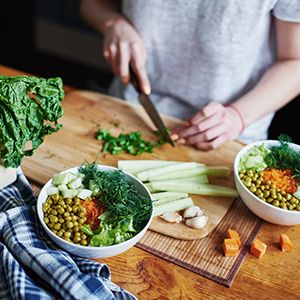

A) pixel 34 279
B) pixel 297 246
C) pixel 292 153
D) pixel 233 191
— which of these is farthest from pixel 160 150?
pixel 34 279

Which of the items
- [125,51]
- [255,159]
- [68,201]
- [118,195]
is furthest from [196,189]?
[125,51]

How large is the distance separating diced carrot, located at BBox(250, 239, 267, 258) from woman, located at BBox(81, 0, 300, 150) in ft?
1.47

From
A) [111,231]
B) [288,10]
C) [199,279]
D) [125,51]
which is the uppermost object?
[288,10]

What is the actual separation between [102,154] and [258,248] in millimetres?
598

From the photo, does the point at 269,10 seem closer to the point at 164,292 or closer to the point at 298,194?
the point at 298,194

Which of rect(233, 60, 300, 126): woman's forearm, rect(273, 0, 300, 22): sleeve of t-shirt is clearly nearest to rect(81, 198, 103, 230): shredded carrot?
rect(233, 60, 300, 126): woman's forearm

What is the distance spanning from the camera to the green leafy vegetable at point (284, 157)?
1.49m

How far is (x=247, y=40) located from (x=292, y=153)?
0.52 metres

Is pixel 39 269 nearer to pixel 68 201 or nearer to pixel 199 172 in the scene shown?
pixel 68 201

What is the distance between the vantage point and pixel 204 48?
1.90 meters

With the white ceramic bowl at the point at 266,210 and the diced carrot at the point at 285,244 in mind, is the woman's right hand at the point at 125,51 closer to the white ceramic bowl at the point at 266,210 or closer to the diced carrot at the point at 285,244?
the white ceramic bowl at the point at 266,210

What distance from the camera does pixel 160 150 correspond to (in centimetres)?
173

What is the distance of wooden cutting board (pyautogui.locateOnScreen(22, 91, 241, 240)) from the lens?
1487 mm

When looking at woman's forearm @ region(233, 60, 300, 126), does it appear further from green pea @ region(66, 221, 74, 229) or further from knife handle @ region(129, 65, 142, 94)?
green pea @ region(66, 221, 74, 229)
